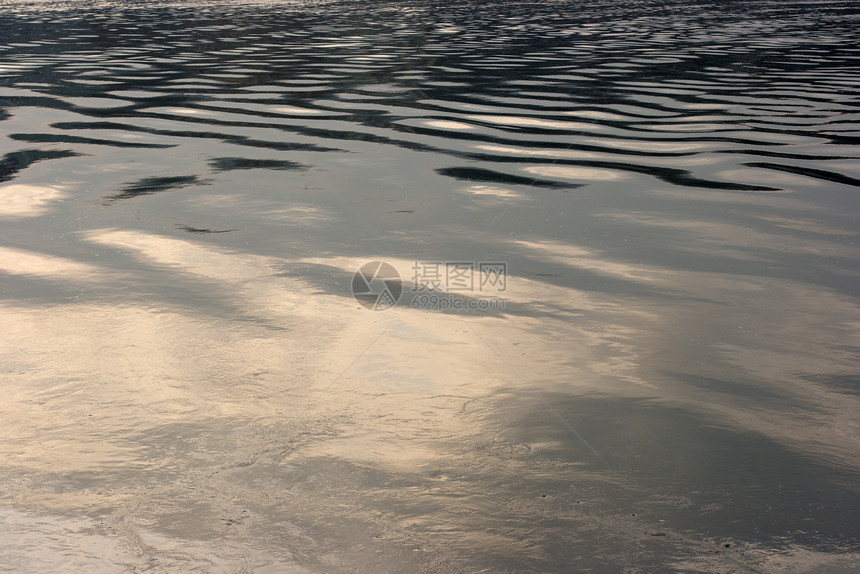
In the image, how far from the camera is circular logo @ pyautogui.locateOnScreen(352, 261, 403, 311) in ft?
13.1

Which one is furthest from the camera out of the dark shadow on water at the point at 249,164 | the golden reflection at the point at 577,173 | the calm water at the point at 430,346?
the dark shadow on water at the point at 249,164

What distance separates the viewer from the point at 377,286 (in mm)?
4172

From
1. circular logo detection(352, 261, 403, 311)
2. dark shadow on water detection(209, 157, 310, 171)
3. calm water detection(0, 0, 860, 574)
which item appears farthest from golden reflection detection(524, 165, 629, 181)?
circular logo detection(352, 261, 403, 311)

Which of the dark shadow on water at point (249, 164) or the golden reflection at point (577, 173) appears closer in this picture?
the golden reflection at point (577, 173)

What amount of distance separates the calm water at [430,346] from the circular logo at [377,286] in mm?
65

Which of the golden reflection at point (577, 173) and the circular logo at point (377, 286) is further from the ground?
the golden reflection at point (577, 173)

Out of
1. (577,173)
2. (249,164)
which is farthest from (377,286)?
(249,164)

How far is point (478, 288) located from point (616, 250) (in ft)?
3.18

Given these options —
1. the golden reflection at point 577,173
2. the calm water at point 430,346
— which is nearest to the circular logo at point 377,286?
the calm water at point 430,346

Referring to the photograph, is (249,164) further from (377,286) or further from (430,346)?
(430,346)

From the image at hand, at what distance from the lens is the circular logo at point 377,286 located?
13.1ft

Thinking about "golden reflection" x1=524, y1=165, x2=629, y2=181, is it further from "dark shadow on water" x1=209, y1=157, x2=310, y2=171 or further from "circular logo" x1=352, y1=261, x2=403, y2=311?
"circular logo" x1=352, y1=261, x2=403, y2=311

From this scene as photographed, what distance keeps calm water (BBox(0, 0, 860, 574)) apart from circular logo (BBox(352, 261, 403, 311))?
2.6 inches

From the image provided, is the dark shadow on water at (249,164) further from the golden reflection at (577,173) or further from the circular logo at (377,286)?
the circular logo at (377,286)
